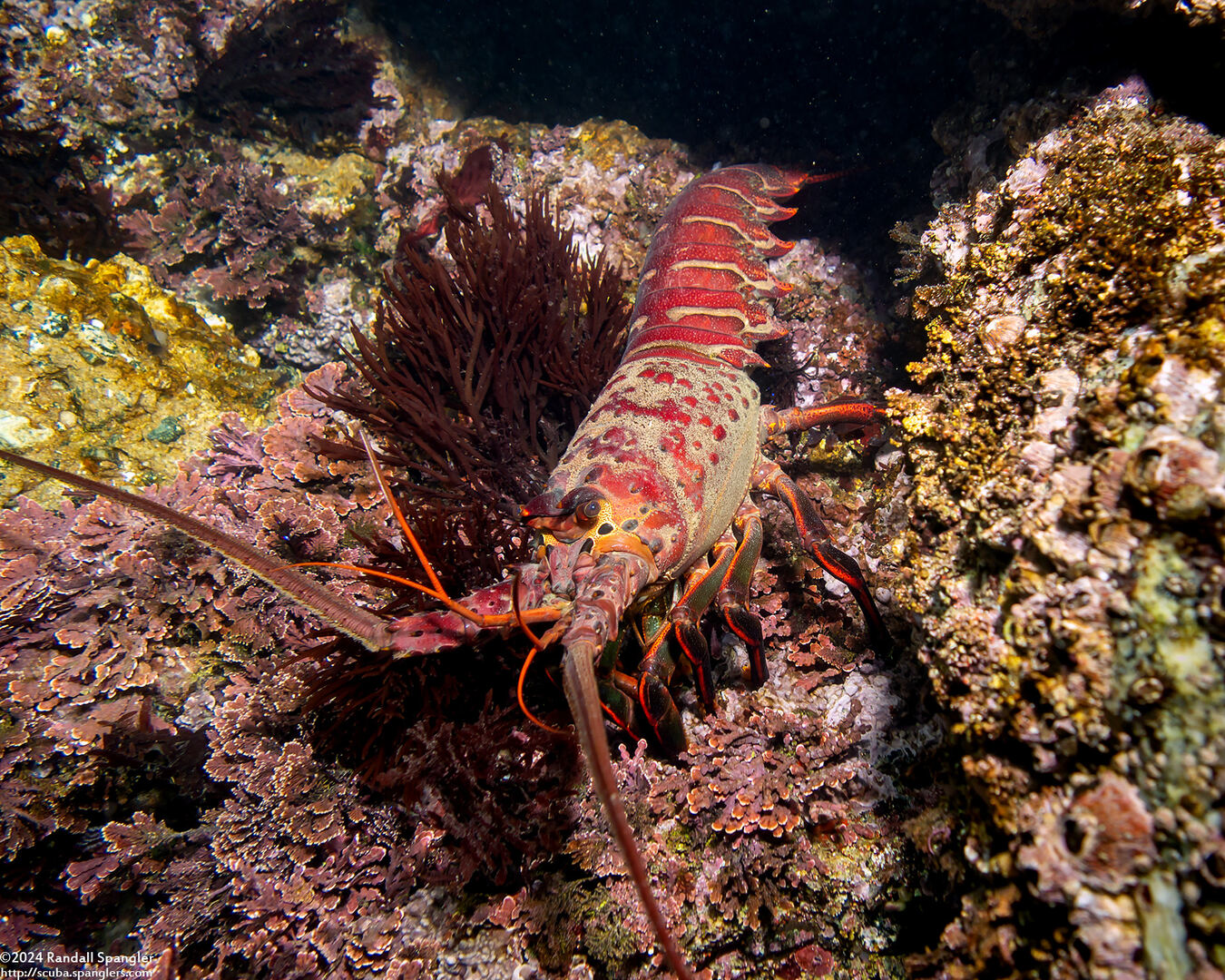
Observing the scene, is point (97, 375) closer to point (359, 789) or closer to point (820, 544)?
point (359, 789)

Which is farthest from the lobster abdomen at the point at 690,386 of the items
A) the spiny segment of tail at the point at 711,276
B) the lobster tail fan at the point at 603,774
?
the lobster tail fan at the point at 603,774

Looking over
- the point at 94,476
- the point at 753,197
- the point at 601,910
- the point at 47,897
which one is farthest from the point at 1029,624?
the point at 94,476

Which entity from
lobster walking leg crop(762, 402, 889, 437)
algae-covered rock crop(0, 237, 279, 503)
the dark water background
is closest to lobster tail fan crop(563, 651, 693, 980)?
lobster walking leg crop(762, 402, 889, 437)

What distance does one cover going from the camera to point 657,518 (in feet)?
9.21

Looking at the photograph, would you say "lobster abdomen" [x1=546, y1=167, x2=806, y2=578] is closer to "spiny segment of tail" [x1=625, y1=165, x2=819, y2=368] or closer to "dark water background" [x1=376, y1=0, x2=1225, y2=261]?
"spiny segment of tail" [x1=625, y1=165, x2=819, y2=368]

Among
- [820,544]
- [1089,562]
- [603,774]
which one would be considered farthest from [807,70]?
[603,774]

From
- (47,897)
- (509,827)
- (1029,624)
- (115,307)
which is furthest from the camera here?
Answer: (115,307)

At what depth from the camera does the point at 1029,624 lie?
5.33ft

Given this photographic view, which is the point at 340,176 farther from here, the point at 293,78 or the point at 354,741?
the point at 354,741

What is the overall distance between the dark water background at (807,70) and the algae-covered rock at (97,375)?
5923 millimetres

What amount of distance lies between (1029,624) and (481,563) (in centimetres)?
252

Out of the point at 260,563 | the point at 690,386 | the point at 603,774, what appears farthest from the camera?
the point at 690,386

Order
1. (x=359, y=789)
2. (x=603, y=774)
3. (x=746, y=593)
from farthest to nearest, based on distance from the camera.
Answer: (x=746, y=593) < (x=359, y=789) < (x=603, y=774)

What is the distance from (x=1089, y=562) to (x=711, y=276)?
332 centimetres
